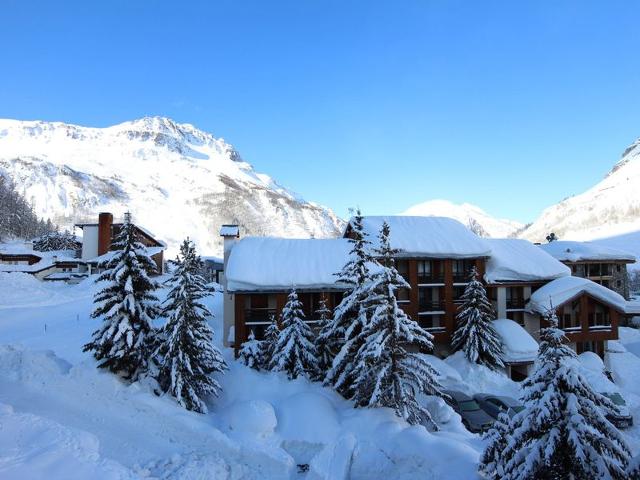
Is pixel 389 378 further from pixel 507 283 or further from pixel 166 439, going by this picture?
pixel 507 283

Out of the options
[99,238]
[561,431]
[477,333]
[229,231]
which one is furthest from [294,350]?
[99,238]

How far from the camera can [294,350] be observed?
19.3 m

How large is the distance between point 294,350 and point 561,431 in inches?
527

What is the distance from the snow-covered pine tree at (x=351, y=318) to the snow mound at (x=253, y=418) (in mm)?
3078

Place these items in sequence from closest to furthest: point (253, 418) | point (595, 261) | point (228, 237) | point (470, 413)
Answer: point (253, 418) → point (470, 413) → point (228, 237) → point (595, 261)

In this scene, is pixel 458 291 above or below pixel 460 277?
below

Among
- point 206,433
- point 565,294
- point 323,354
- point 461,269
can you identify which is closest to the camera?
point 206,433

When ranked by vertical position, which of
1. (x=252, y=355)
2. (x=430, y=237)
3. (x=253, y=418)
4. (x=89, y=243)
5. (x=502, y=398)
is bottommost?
(x=502, y=398)

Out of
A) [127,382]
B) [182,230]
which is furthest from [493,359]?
[182,230]

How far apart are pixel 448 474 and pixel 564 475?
11.2 feet

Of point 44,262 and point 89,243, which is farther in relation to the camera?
point 44,262

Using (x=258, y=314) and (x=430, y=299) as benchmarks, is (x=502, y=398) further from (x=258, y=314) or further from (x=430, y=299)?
(x=258, y=314)

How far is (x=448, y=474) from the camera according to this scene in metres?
10.0

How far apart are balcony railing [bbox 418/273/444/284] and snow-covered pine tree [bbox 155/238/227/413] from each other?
16297mm
